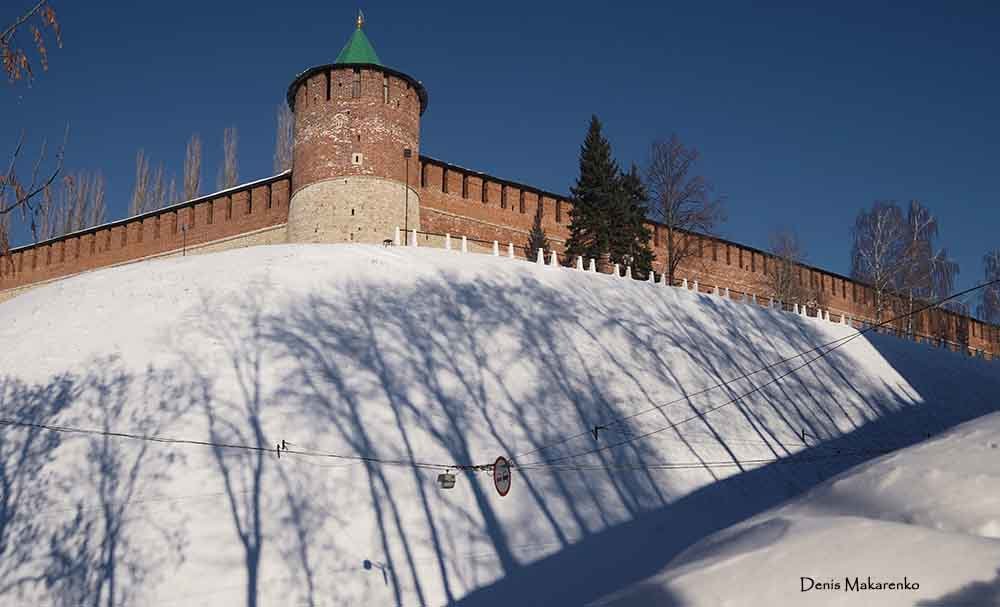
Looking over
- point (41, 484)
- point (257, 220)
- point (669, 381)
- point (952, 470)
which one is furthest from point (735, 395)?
point (257, 220)

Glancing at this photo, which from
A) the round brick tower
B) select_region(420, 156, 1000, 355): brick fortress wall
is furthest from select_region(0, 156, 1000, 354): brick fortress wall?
the round brick tower

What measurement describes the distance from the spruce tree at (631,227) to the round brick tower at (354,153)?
26.0 ft

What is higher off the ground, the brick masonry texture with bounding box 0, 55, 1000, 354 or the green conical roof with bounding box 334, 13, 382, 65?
the green conical roof with bounding box 334, 13, 382, 65

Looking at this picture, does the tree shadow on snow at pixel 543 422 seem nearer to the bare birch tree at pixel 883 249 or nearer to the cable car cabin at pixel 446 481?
the cable car cabin at pixel 446 481

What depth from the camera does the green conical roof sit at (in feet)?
105

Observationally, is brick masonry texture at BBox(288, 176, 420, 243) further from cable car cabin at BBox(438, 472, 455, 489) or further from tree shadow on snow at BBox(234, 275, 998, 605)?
cable car cabin at BBox(438, 472, 455, 489)

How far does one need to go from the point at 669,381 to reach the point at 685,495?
3.97 m

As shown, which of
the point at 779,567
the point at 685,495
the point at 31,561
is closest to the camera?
the point at 779,567

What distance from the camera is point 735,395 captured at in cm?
1828

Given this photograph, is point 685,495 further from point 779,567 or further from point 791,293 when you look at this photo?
point 791,293

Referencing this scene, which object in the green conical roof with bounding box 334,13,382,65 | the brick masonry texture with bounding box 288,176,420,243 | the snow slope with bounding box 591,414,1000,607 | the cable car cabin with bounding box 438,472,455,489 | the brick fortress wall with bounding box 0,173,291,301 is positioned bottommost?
the snow slope with bounding box 591,414,1000,607

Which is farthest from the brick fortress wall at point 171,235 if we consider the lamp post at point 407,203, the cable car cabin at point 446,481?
the cable car cabin at point 446,481

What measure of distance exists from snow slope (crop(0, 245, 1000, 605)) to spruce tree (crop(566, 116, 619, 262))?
39.0 feet

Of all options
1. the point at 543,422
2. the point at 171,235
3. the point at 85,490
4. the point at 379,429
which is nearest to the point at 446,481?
the point at 379,429
